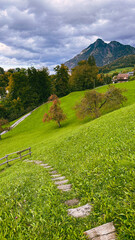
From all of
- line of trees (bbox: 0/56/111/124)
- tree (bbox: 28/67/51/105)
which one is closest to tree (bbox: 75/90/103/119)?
line of trees (bbox: 0/56/111/124)

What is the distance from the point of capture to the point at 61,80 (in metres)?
94.9

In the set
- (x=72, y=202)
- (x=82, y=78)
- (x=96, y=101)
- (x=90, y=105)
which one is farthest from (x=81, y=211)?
(x=82, y=78)

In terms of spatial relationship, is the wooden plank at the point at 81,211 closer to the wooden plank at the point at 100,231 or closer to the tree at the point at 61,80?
the wooden plank at the point at 100,231

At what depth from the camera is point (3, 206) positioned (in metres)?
5.59

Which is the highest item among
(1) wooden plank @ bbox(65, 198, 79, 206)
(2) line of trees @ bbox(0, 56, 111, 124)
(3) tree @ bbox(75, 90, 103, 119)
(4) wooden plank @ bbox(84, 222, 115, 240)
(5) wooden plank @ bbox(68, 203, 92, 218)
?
(2) line of trees @ bbox(0, 56, 111, 124)

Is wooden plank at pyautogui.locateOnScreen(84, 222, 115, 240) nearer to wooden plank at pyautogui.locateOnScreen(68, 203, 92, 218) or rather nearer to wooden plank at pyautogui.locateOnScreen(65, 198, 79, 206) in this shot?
wooden plank at pyautogui.locateOnScreen(68, 203, 92, 218)

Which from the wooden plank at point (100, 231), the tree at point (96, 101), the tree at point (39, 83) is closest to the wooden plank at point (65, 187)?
the wooden plank at point (100, 231)

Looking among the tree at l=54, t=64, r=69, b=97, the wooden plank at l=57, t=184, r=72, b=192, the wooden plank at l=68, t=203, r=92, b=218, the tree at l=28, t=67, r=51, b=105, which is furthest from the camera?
the tree at l=54, t=64, r=69, b=97

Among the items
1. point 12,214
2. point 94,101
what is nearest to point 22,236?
point 12,214

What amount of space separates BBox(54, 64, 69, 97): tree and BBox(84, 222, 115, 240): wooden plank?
95.2 metres

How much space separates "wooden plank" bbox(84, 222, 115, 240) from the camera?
351cm

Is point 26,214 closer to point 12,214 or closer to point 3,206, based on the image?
point 12,214

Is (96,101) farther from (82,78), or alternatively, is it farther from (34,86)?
(82,78)

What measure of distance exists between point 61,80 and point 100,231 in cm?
9711
